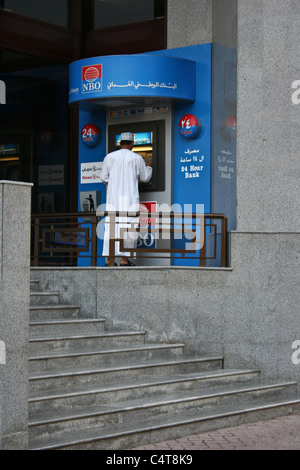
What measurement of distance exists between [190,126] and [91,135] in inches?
75.2

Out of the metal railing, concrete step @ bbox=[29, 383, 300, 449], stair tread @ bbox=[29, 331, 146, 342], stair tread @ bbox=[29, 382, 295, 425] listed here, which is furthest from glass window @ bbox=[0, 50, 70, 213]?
concrete step @ bbox=[29, 383, 300, 449]

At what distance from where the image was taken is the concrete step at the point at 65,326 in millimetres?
9586

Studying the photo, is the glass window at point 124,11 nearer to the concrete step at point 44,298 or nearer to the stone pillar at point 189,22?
the stone pillar at point 189,22

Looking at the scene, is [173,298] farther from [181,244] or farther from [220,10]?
[220,10]

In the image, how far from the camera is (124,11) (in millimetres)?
14539

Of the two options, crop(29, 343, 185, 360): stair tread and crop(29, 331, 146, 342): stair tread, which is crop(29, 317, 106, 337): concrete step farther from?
crop(29, 343, 185, 360): stair tread

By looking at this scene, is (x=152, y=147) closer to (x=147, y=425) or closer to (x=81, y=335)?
(x=81, y=335)

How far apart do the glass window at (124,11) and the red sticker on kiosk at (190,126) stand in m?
2.28

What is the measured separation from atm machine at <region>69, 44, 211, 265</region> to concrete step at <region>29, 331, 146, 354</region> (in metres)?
2.63

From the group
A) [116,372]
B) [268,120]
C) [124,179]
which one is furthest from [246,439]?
[124,179]

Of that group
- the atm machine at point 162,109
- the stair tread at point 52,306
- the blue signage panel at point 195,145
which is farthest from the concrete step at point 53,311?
the blue signage panel at point 195,145

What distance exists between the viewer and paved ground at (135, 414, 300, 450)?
7.80 meters
